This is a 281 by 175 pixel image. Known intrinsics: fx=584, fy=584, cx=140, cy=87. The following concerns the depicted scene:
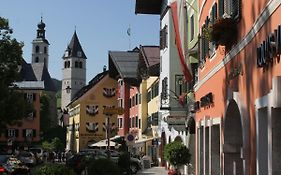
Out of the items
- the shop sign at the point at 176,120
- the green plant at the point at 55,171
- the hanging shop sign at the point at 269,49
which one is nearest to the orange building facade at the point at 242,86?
the hanging shop sign at the point at 269,49

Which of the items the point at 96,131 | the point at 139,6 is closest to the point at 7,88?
the point at 139,6

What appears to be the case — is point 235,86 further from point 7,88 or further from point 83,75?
point 83,75

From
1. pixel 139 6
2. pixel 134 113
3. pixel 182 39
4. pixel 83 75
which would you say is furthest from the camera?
pixel 83 75

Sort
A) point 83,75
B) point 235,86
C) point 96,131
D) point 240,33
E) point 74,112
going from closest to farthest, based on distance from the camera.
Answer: point 240,33 < point 235,86 < point 96,131 < point 74,112 < point 83,75

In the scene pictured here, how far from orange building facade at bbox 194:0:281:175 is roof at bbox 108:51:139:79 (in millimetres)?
46615

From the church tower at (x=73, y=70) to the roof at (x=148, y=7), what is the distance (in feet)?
343

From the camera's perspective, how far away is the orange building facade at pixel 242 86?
36.0ft

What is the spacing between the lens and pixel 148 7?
4919cm

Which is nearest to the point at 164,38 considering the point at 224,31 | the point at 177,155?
the point at 177,155

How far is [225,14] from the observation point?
15328mm

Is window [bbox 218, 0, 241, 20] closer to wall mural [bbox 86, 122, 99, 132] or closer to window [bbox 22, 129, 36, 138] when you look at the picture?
window [bbox 22, 129, 36, 138]

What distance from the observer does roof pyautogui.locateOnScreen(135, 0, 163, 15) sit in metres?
48.7

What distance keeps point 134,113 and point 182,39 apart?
1621 inches

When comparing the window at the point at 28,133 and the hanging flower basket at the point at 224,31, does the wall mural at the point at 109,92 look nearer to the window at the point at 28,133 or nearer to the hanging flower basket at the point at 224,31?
the window at the point at 28,133
